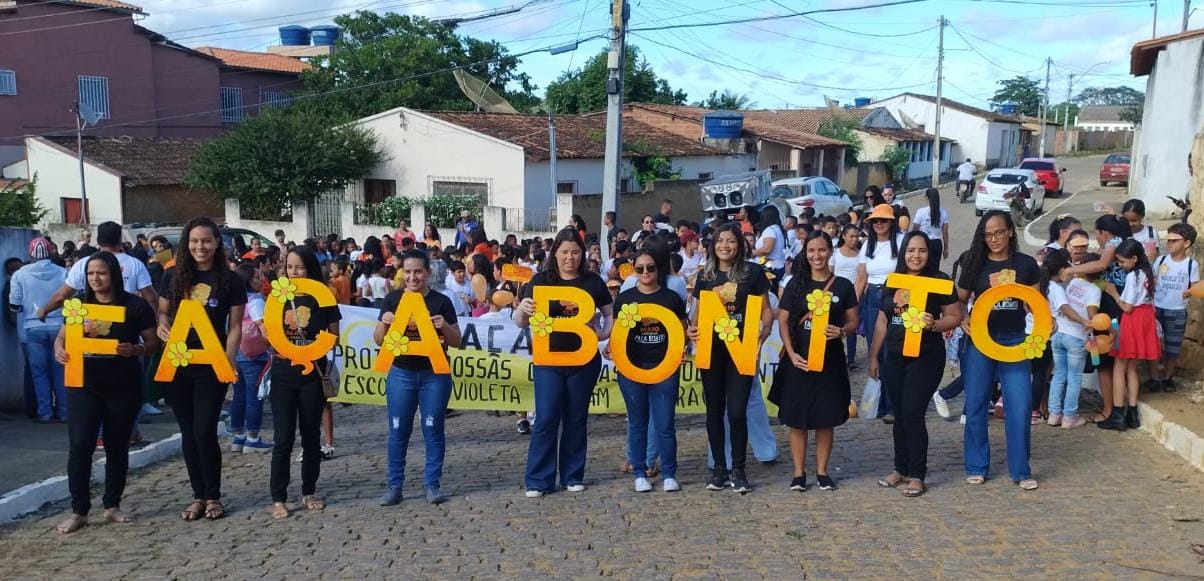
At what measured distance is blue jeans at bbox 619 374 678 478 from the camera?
715 centimetres

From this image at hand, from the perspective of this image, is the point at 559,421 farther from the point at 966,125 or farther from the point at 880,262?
the point at 966,125

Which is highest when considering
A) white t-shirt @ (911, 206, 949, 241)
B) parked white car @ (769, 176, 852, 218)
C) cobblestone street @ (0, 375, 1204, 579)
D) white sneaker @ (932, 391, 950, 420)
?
parked white car @ (769, 176, 852, 218)

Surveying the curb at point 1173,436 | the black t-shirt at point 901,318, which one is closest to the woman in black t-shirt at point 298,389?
the black t-shirt at point 901,318

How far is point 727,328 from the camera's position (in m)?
6.91

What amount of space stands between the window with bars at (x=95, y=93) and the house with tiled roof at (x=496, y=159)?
1614 cm

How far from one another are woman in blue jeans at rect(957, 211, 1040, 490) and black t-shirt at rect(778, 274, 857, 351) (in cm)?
83

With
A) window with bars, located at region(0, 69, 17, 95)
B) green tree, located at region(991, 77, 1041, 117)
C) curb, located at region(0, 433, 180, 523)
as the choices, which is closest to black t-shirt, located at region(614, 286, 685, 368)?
curb, located at region(0, 433, 180, 523)

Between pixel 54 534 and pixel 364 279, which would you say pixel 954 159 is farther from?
pixel 54 534

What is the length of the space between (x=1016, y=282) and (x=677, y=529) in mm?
2808

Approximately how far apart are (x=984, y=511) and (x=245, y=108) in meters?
47.5

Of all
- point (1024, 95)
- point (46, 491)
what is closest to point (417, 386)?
point (46, 491)

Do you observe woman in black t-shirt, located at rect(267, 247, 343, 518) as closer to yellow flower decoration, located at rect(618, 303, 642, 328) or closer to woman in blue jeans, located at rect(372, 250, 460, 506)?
woman in blue jeans, located at rect(372, 250, 460, 506)

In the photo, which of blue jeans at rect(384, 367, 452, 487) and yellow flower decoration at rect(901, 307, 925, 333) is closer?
yellow flower decoration at rect(901, 307, 925, 333)

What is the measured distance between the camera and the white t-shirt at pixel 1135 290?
28.1ft
